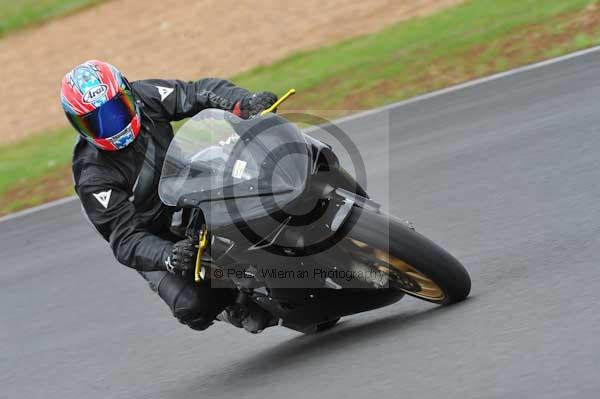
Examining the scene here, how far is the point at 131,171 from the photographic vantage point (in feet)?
16.9

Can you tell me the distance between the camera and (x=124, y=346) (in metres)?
6.02

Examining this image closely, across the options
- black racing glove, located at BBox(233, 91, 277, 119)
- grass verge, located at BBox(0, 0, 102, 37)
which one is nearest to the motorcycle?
black racing glove, located at BBox(233, 91, 277, 119)

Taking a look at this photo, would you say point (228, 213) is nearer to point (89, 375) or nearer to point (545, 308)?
point (545, 308)

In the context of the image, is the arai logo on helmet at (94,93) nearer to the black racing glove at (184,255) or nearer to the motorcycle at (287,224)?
the motorcycle at (287,224)

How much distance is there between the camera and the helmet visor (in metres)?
4.85

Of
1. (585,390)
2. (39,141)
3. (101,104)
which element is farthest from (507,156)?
(39,141)

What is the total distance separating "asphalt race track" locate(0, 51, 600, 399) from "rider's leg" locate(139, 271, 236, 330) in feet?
1.09

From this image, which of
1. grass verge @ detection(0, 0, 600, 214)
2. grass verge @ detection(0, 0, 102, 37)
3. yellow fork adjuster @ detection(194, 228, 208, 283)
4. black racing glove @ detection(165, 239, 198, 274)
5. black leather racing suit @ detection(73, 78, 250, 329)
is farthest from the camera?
grass verge @ detection(0, 0, 102, 37)

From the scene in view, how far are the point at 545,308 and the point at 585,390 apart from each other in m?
0.97

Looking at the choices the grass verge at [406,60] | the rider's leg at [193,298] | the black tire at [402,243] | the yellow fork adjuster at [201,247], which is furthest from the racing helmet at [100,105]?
the grass verge at [406,60]

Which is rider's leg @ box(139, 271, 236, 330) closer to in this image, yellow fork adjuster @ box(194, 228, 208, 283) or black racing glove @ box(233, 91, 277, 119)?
yellow fork adjuster @ box(194, 228, 208, 283)

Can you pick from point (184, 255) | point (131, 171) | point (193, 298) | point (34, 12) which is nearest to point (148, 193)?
point (131, 171)

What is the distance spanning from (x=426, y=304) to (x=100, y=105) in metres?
1.91

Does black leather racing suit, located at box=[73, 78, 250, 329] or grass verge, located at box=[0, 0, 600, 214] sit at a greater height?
black leather racing suit, located at box=[73, 78, 250, 329]
